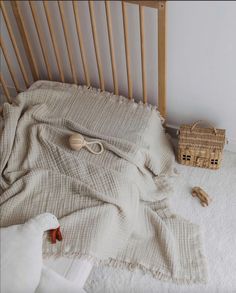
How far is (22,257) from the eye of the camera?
1022 millimetres

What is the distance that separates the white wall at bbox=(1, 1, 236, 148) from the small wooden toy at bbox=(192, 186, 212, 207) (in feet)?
0.86

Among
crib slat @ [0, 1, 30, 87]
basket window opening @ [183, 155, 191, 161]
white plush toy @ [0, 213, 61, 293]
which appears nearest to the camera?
white plush toy @ [0, 213, 61, 293]

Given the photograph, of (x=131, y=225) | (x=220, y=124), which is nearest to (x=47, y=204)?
(x=131, y=225)

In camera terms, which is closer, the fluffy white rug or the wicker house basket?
the fluffy white rug

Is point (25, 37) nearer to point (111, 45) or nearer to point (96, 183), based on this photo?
point (111, 45)

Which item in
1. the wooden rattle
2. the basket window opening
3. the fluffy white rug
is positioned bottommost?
the fluffy white rug

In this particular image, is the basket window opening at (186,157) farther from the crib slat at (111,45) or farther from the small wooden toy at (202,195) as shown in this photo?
the crib slat at (111,45)

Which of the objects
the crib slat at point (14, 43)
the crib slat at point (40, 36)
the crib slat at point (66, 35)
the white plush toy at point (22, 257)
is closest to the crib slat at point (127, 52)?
the crib slat at point (66, 35)

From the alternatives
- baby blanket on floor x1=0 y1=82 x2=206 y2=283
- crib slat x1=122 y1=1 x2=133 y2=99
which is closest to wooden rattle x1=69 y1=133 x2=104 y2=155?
baby blanket on floor x1=0 y1=82 x2=206 y2=283

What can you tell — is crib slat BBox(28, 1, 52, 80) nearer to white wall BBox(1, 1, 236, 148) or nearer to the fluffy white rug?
white wall BBox(1, 1, 236, 148)

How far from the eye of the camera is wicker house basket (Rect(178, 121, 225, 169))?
145 centimetres

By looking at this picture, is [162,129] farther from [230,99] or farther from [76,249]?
[76,249]

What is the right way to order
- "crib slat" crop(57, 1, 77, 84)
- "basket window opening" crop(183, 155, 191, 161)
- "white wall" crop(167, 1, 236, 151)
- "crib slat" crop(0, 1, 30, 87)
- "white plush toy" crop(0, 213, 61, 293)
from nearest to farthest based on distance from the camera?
"white plush toy" crop(0, 213, 61, 293) → "white wall" crop(167, 1, 236, 151) → "crib slat" crop(57, 1, 77, 84) → "crib slat" crop(0, 1, 30, 87) → "basket window opening" crop(183, 155, 191, 161)

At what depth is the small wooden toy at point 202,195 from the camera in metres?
1.44
